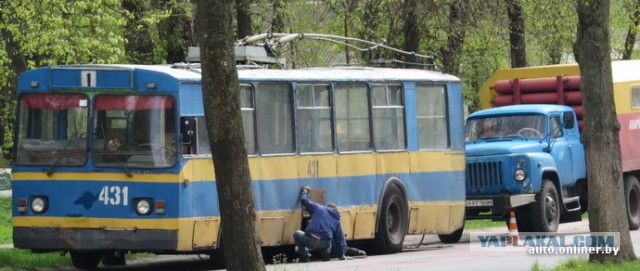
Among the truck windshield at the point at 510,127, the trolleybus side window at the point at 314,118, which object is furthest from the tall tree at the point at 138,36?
the trolleybus side window at the point at 314,118

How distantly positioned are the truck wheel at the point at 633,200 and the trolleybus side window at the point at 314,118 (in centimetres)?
908

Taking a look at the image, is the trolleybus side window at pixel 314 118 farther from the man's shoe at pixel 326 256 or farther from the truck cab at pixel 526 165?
the truck cab at pixel 526 165

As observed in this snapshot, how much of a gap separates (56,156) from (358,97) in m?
5.60

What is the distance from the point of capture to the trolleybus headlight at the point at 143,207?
1848 cm

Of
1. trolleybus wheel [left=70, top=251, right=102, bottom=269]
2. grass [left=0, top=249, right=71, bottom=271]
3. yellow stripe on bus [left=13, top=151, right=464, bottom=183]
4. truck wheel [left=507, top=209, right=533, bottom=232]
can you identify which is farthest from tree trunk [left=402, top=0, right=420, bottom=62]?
trolleybus wheel [left=70, top=251, right=102, bottom=269]

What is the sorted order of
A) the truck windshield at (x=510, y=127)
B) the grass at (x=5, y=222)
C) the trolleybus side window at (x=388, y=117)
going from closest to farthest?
1. the trolleybus side window at (x=388, y=117)
2. the grass at (x=5, y=222)
3. the truck windshield at (x=510, y=127)

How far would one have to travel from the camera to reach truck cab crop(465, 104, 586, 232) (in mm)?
26000

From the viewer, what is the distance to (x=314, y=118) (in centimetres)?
2159

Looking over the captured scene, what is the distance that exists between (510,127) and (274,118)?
7659 millimetres

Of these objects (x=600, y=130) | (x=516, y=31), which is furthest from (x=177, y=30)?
(x=600, y=130)

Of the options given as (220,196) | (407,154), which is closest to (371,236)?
(407,154)

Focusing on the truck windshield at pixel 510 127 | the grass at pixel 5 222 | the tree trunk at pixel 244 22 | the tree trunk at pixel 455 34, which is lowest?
the grass at pixel 5 222

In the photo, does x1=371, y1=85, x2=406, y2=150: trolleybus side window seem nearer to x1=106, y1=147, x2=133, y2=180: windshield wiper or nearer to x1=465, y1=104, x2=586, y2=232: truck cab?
x1=465, y1=104, x2=586, y2=232: truck cab

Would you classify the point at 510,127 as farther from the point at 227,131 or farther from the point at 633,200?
the point at 227,131
